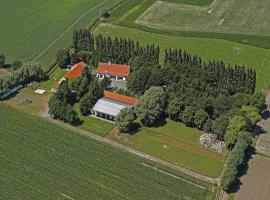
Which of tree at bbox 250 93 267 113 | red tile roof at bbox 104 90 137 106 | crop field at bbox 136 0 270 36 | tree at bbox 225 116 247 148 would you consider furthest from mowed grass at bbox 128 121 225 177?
crop field at bbox 136 0 270 36

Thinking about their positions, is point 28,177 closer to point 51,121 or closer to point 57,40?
point 51,121

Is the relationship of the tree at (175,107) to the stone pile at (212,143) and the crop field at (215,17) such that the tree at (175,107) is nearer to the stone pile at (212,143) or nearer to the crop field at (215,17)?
the stone pile at (212,143)

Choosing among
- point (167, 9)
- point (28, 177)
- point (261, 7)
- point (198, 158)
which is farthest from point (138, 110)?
point (261, 7)

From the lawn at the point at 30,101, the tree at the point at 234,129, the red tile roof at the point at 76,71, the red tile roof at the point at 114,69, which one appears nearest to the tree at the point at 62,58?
the red tile roof at the point at 76,71

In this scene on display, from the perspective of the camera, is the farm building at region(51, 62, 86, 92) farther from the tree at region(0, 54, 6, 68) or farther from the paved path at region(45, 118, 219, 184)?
the tree at region(0, 54, 6, 68)

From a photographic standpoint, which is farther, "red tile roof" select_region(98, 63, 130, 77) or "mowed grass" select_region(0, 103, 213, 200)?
"red tile roof" select_region(98, 63, 130, 77)

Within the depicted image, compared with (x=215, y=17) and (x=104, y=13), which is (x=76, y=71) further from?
(x=215, y=17)

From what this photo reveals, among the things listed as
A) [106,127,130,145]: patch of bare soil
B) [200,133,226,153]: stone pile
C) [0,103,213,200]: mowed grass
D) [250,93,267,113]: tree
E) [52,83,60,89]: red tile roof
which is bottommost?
[0,103,213,200]: mowed grass
